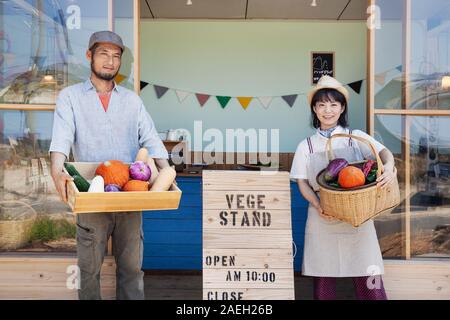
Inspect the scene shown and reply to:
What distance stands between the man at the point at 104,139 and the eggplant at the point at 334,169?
0.87 meters

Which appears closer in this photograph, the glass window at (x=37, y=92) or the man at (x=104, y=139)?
the man at (x=104, y=139)

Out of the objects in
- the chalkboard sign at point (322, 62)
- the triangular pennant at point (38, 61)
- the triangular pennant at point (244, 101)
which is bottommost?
the triangular pennant at point (38, 61)

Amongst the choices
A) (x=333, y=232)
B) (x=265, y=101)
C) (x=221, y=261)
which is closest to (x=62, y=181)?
(x=221, y=261)

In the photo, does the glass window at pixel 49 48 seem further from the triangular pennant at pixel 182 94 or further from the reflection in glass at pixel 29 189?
the triangular pennant at pixel 182 94

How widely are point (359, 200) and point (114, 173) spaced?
3.78 ft

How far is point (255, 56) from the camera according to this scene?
636cm

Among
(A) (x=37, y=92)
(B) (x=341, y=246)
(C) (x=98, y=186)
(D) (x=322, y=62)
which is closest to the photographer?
(C) (x=98, y=186)

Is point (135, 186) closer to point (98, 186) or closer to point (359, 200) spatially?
point (98, 186)

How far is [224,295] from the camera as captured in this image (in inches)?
99.5

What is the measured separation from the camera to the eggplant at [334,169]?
95.7 inches

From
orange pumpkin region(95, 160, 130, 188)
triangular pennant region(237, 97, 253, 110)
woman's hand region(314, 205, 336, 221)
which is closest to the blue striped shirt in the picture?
orange pumpkin region(95, 160, 130, 188)

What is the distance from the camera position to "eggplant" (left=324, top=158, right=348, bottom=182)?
2.43 meters

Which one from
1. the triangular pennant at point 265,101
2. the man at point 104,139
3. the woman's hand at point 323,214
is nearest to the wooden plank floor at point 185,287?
the man at point 104,139
